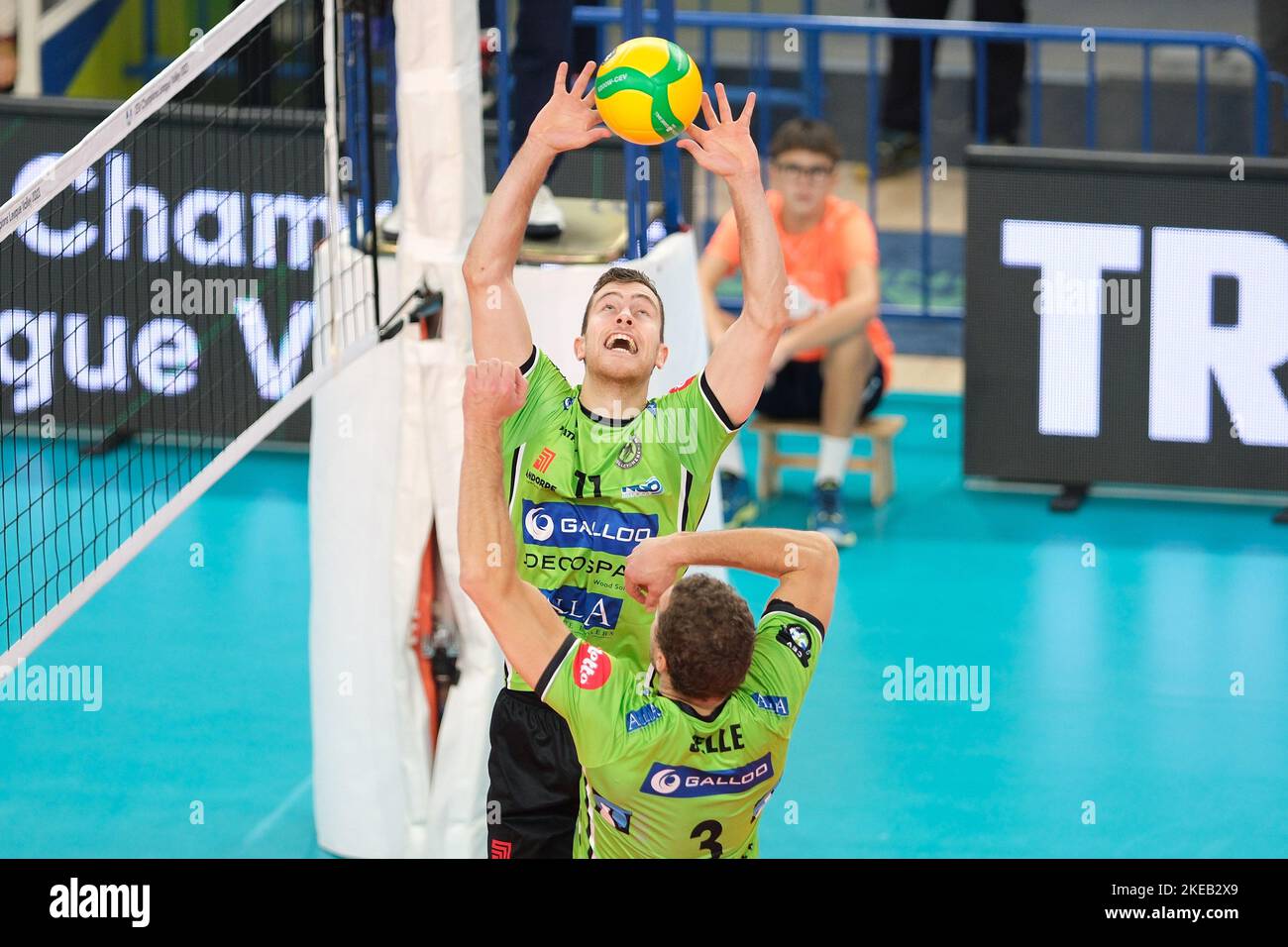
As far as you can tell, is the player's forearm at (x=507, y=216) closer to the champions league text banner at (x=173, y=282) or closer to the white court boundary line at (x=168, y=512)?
the white court boundary line at (x=168, y=512)

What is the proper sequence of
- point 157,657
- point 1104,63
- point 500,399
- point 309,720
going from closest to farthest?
point 500,399 → point 309,720 → point 157,657 → point 1104,63

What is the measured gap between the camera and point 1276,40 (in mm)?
12094

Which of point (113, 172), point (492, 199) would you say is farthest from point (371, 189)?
point (113, 172)

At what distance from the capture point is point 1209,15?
1739cm

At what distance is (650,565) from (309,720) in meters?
3.41

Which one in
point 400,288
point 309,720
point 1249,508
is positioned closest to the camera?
point 400,288

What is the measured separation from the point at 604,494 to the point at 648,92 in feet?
3.58

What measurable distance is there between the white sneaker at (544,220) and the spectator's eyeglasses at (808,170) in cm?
258

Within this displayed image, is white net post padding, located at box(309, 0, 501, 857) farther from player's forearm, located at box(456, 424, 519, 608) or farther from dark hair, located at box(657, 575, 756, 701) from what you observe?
dark hair, located at box(657, 575, 756, 701)

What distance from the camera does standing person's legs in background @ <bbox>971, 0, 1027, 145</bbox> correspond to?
542 inches

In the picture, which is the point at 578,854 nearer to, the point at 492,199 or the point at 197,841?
the point at 492,199

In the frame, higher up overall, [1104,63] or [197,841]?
[1104,63]
